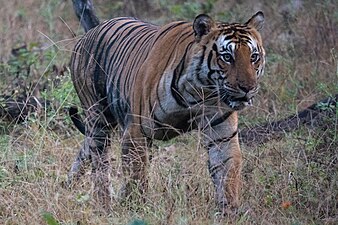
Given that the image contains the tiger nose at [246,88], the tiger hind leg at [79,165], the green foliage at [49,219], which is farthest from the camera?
the tiger hind leg at [79,165]

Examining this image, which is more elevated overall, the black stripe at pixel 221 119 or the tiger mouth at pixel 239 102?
the tiger mouth at pixel 239 102

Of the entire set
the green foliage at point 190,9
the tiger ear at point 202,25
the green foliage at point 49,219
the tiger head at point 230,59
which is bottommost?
the green foliage at point 190,9

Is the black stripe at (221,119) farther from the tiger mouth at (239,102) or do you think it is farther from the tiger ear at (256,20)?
the tiger ear at (256,20)

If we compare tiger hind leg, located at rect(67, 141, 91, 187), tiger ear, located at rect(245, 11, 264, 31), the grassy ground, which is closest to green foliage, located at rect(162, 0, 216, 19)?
the grassy ground

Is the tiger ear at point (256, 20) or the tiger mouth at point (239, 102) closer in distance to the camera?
the tiger mouth at point (239, 102)

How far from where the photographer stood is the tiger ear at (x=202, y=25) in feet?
15.8

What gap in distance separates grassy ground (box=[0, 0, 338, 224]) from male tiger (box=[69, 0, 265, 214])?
0.27 feet

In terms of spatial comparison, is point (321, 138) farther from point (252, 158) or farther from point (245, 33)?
point (245, 33)

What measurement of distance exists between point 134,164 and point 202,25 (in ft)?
2.62

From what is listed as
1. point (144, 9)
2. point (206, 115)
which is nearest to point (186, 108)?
point (206, 115)

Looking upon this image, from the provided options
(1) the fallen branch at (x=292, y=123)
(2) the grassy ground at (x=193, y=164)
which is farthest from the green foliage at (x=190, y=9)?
(1) the fallen branch at (x=292, y=123)

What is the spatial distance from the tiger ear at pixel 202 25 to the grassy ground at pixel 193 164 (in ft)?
1.92

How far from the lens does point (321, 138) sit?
5.49 metres

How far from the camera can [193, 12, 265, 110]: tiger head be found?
4629 mm
